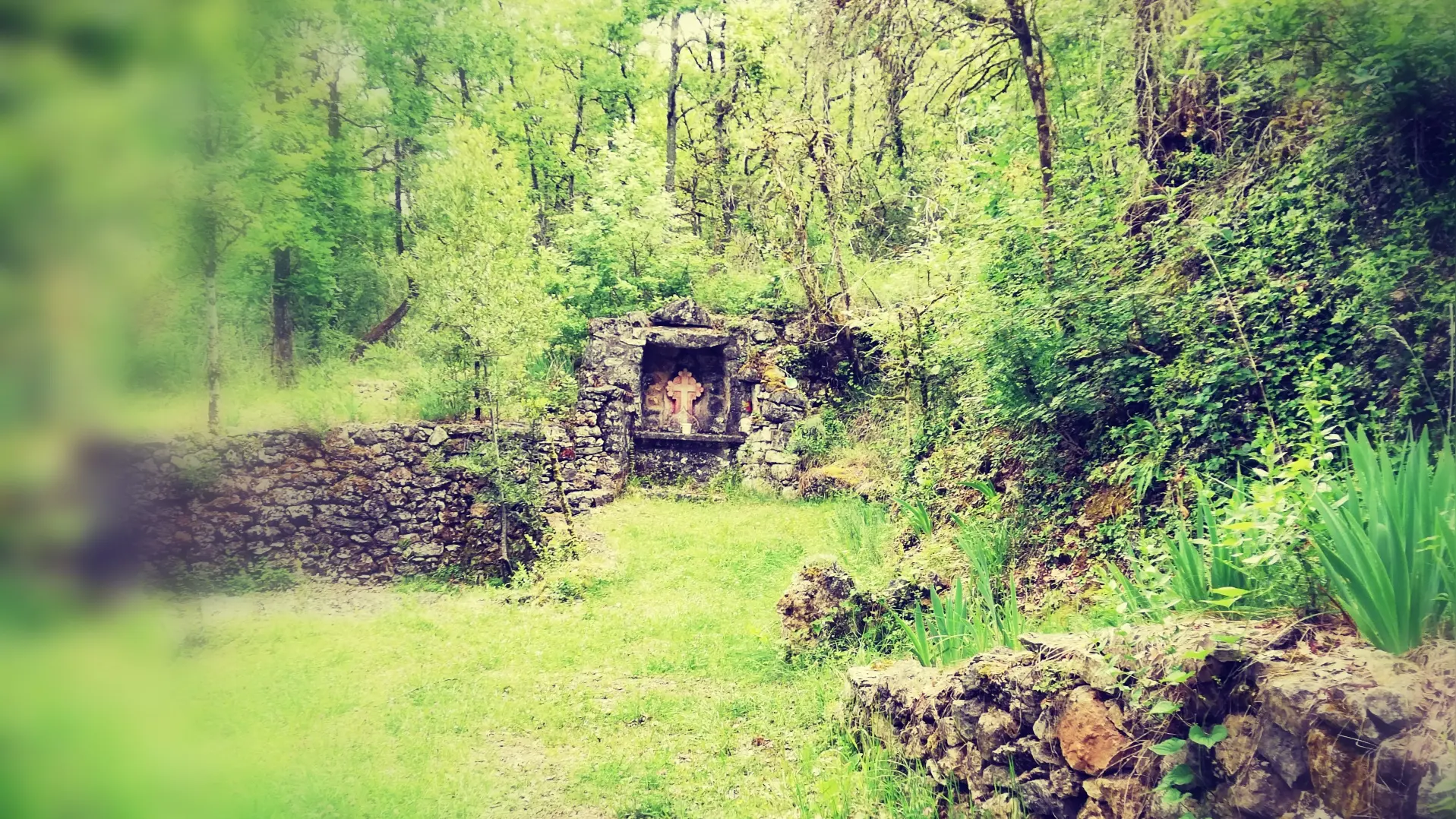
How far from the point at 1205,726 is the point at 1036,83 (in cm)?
603

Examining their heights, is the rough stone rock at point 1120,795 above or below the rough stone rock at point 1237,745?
below

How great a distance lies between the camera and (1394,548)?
6.96 feet

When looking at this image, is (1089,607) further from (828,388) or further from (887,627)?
(828,388)

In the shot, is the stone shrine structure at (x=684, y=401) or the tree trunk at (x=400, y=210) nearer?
the tree trunk at (x=400, y=210)

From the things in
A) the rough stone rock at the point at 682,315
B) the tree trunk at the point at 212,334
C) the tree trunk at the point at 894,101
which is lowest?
the tree trunk at the point at 212,334

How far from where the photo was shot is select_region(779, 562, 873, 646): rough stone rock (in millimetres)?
5883

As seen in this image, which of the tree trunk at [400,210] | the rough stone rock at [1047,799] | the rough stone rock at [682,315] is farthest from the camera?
the rough stone rock at [682,315]

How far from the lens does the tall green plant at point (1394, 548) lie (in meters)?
2.04

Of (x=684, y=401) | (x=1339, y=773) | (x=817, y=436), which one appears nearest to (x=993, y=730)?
(x=1339, y=773)

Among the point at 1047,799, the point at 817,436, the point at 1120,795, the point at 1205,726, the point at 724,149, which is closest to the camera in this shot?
the point at 1205,726

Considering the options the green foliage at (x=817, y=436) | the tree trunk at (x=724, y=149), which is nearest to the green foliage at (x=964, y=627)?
the green foliage at (x=817, y=436)

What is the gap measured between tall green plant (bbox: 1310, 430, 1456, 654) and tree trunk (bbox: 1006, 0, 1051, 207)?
4709 mm

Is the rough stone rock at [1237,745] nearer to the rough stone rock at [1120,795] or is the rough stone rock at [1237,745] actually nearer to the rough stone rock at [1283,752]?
the rough stone rock at [1283,752]

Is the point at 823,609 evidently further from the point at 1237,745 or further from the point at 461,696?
the point at 1237,745
